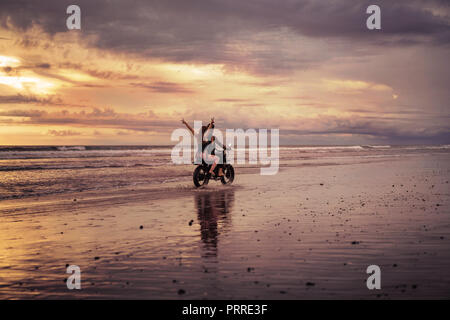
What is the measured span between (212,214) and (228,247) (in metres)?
4.24

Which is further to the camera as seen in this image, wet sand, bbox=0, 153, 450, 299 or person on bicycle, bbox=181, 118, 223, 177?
person on bicycle, bbox=181, 118, 223, 177

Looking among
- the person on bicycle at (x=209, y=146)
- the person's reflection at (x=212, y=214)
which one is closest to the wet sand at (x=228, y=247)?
the person's reflection at (x=212, y=214)

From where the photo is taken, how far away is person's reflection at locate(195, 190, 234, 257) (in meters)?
8.48

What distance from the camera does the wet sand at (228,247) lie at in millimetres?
5691

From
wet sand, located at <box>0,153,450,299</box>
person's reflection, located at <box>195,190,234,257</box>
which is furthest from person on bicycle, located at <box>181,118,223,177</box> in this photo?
wet sand, located at <box>0,153,450,299</box>

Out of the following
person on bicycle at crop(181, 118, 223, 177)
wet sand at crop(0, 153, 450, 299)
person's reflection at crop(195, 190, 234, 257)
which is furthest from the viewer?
person on bicycle at crop(181, 118, 223, 177)

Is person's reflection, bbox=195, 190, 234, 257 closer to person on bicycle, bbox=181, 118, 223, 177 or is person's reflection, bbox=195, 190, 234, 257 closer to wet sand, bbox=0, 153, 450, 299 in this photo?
wet sand, bbox=0, 153, 450, 299

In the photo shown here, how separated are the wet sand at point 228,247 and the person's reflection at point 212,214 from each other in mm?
43

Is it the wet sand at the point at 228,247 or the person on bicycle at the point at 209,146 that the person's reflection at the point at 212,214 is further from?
the person on bicycle at the point at 209,146

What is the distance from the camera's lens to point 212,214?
482 inches

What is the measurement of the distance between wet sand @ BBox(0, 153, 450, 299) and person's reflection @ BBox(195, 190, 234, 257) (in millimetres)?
43
